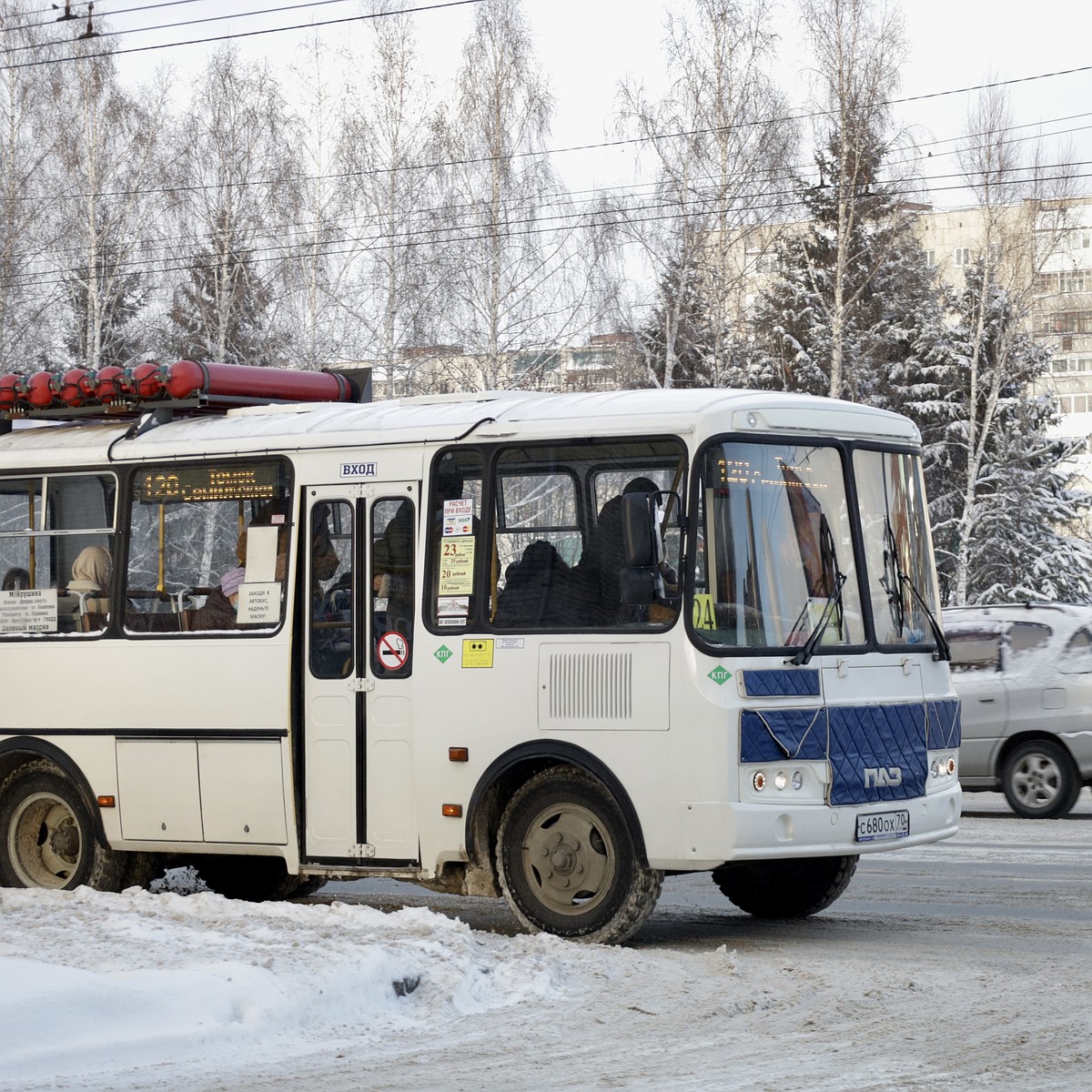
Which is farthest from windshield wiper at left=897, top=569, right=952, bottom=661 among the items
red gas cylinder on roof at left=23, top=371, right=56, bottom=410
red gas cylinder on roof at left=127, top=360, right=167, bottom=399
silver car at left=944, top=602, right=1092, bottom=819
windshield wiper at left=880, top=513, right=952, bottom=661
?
silver car at left=944, top=602, right=1092, bottom=819

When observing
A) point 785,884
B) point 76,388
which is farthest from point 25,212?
point 785,884

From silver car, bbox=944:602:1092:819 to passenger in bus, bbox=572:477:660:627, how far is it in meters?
8.59

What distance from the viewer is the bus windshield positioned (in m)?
9.64

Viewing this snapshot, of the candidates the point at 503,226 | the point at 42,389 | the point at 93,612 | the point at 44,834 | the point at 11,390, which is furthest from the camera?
the point at 503,226

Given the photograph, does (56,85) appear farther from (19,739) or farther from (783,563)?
(783,563)

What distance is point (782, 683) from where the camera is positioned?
31.6ft

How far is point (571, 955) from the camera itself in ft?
30.5

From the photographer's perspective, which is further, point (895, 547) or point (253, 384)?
Result: point (253, 384)

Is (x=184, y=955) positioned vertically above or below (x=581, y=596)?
below

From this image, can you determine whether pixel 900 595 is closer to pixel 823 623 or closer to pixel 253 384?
pixel 823 623

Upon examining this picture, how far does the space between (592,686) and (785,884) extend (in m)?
2.28

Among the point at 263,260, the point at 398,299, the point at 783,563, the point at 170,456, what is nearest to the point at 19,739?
the point at 170,456

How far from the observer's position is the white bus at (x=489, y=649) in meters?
9.67

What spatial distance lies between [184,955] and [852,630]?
3.85 metres
